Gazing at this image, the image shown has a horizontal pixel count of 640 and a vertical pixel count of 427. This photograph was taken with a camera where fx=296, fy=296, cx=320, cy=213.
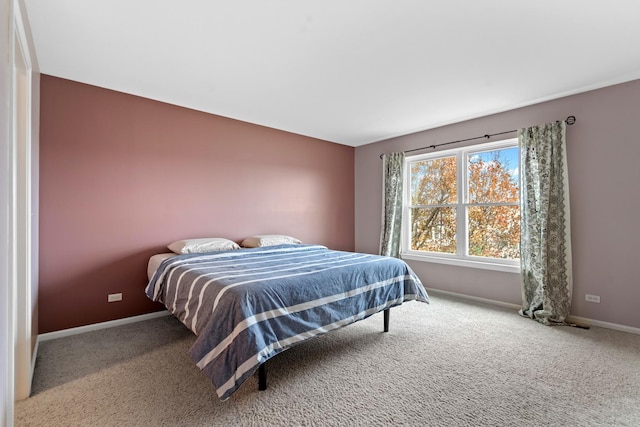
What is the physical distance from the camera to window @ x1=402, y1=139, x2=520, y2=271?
374 cm

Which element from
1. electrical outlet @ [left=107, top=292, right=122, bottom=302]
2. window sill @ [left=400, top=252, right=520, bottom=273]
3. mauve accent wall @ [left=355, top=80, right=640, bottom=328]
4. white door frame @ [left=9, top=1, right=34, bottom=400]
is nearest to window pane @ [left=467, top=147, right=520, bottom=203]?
mauve accent wall @ [left=355, top=80, right=640, bottom=328]

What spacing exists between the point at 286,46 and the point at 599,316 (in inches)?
155

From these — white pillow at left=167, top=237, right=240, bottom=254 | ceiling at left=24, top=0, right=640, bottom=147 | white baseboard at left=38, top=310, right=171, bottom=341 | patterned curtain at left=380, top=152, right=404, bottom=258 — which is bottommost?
white baseboard at left=38, top=310, right=171, bottom=341

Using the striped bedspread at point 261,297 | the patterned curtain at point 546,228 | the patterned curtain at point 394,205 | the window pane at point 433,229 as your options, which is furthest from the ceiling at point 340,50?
the striped bedspread at point 261,297

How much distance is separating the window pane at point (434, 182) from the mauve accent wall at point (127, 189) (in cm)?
218

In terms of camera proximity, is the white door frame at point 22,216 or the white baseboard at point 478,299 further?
the white baseboard at point 478,299

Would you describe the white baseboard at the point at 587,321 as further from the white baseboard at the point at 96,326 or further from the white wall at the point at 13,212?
the white wall at the point at 13,212

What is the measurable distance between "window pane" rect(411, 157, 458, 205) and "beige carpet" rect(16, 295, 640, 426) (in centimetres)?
202

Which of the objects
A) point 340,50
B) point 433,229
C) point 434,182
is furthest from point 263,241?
point 434,182

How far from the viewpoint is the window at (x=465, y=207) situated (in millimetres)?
3740

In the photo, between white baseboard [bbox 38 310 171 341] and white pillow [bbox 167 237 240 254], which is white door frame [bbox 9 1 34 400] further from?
white pillow [bbox 167 237 240 254]

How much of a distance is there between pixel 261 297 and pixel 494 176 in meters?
3.49

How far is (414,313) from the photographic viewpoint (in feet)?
11.2

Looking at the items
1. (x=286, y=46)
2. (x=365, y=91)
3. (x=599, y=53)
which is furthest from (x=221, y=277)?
(x=599, y=53)
